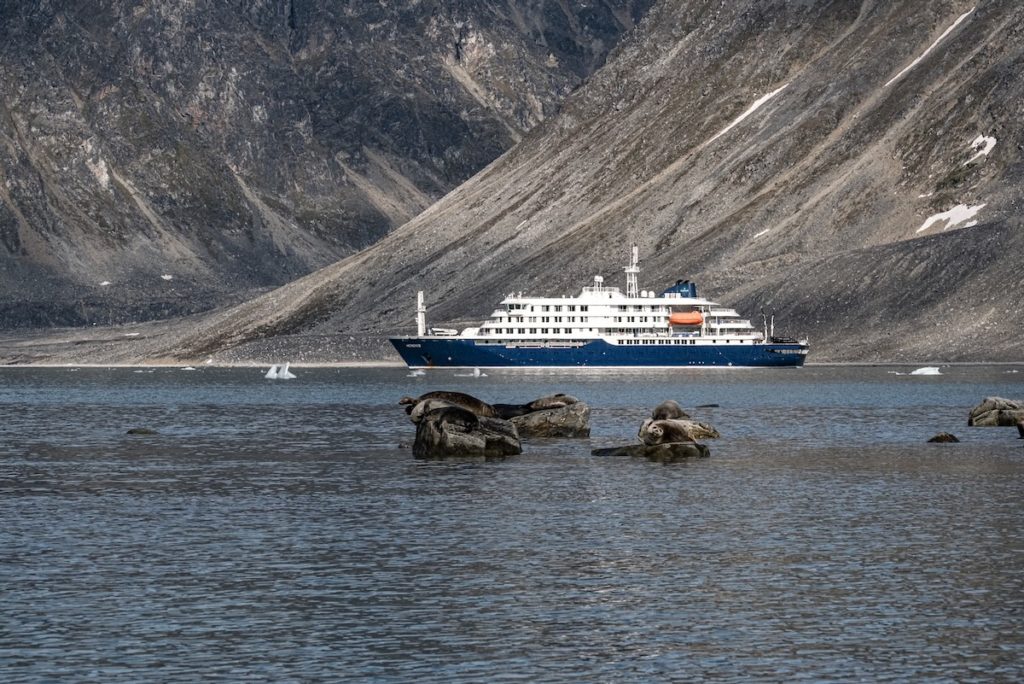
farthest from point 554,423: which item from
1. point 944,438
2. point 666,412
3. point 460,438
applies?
point 944,438

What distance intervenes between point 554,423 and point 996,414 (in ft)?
74.5

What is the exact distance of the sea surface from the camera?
31.8 m

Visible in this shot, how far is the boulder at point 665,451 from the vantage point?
229ft

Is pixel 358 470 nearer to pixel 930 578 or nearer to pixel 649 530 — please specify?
pixel 649 530

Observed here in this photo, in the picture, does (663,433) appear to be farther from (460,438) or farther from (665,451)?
(460,438)

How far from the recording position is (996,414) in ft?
294

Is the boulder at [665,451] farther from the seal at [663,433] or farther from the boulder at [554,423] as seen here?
the boulder at [554,423]

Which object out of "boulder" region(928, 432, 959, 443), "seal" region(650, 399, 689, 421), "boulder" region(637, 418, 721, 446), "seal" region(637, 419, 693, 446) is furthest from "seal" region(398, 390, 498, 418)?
"boulder" region(928, 432, 959, 443)

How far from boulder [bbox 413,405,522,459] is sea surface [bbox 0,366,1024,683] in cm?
158

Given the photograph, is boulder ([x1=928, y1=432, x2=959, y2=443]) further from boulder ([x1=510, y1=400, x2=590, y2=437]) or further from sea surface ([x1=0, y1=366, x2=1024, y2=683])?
boulder ([x1=510, y1=400, x2=590, y2=437])

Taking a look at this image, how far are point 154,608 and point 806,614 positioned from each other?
13029mm

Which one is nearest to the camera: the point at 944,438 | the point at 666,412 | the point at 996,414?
the point at 944,438

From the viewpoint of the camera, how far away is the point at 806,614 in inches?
1394

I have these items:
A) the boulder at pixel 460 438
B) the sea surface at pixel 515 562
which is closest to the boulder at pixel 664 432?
the sea surface at pixel 515 562
